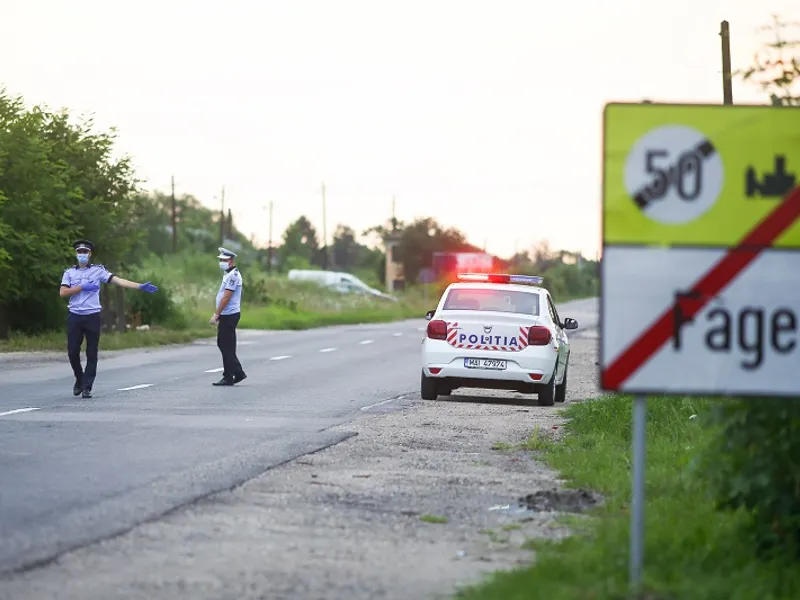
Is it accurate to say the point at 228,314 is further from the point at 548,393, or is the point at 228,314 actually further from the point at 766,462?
the point at 766,462

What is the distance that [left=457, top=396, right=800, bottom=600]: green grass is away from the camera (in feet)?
21.4

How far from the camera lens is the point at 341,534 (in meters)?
8.61

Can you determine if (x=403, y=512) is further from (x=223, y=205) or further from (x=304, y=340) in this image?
(x=223, y=205)

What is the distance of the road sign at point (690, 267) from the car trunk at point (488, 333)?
42.9 ft

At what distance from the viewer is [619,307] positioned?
255 inches

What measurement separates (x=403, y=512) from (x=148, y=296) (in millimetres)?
36068

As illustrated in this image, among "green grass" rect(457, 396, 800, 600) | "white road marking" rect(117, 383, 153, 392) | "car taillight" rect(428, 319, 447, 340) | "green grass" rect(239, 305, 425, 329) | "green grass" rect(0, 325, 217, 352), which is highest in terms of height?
"car taillight" rect(428, 319, 447, 340)

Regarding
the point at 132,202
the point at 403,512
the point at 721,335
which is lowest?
the point at 403,512

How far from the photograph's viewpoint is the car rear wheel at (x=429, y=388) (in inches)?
787

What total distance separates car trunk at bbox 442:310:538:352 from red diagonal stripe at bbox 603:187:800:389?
1309 centimetres

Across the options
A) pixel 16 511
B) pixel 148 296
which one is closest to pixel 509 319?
pixel 16 511

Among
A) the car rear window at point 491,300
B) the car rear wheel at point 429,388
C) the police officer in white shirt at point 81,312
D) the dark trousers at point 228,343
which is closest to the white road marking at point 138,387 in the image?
the dark trousers at point 228,343

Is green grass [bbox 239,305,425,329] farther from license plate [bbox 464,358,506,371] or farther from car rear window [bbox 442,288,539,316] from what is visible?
license plate [bbox 464,358,506,371]

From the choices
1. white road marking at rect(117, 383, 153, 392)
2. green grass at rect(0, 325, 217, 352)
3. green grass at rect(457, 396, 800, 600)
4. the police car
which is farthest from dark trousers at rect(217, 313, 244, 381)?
green grass at rect(0, 325, 217, 352)
